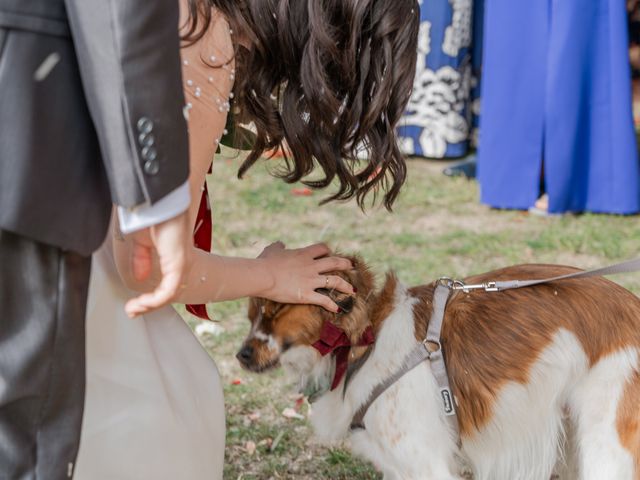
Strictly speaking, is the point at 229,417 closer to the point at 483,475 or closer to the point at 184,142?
the point at 483,475

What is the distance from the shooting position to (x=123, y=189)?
1.36 metres

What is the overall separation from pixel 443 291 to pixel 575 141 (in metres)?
3.86

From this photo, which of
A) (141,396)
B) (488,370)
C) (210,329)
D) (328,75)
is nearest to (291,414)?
(210,329)

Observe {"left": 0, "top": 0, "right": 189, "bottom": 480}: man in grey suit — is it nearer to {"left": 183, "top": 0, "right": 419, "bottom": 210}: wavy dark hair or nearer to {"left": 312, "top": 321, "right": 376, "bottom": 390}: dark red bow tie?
{"left": 183, "top": 0, "right": 419, "bottom": 210}: wavy dark hair

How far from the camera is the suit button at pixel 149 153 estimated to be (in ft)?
4.43

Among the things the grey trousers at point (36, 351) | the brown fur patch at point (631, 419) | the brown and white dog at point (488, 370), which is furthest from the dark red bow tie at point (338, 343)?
the grey trousers at point (36, 351)

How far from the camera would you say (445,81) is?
24.8ft

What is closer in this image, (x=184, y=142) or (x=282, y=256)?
(x=184, y=142)

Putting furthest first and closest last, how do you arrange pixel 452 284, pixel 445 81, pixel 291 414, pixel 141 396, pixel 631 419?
1. pixel 445 81
2. pixel 291 414
3. pixel 452 284
4. pixel 631 419
5. pixel 141 396

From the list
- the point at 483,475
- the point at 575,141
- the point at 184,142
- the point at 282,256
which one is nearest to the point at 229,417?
the point at 483,475

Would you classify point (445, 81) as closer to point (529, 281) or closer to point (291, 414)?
point (291, 414)

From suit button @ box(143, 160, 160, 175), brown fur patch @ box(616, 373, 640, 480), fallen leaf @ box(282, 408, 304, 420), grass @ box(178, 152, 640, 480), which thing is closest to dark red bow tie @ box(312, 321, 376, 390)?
brown fur patch @ box(616, 373, 640, 480)

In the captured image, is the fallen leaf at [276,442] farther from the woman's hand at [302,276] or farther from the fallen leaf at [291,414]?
the woman's hand at [302,276]

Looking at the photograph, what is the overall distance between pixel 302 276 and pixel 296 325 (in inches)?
7.8
